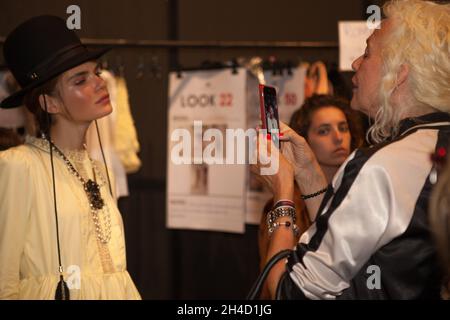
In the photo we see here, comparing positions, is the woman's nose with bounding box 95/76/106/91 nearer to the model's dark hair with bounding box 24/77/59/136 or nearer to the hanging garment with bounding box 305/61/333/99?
the model's dark hair with bounding box 24/77/59/136

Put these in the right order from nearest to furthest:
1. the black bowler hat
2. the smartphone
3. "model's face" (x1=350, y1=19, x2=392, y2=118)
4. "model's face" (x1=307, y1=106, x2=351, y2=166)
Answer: "model's face" (x1=350, y1=19, x2=392, y2=118) < the smartphone < the black bowler hat < "model's face" (x1=307, y1=106, x2=351, y2=166)

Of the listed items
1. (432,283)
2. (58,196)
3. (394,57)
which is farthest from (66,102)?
(432,283)

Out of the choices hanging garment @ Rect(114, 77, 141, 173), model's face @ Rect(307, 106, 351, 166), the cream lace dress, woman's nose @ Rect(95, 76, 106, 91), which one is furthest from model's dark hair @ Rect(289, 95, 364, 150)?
hanging garment @ Rect(114, 77, 141, 173)

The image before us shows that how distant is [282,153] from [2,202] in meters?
0.78

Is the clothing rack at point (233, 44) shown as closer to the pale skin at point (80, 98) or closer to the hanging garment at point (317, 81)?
the hanging garment at point (317, 81)

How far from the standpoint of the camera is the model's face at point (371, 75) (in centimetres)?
148

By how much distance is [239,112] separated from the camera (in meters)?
3.28

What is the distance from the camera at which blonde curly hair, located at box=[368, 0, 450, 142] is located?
4.54 ft

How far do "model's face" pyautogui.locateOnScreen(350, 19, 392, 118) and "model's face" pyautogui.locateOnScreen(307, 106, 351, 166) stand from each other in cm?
67

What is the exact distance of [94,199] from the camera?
1.90m

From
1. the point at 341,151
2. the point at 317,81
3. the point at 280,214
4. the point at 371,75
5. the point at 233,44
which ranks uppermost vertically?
the point at 233,44

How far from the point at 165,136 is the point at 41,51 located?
1876mm

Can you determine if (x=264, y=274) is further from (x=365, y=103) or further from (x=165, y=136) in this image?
(x=165, y=136)

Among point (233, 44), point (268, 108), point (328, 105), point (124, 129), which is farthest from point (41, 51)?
point (233, 44)
